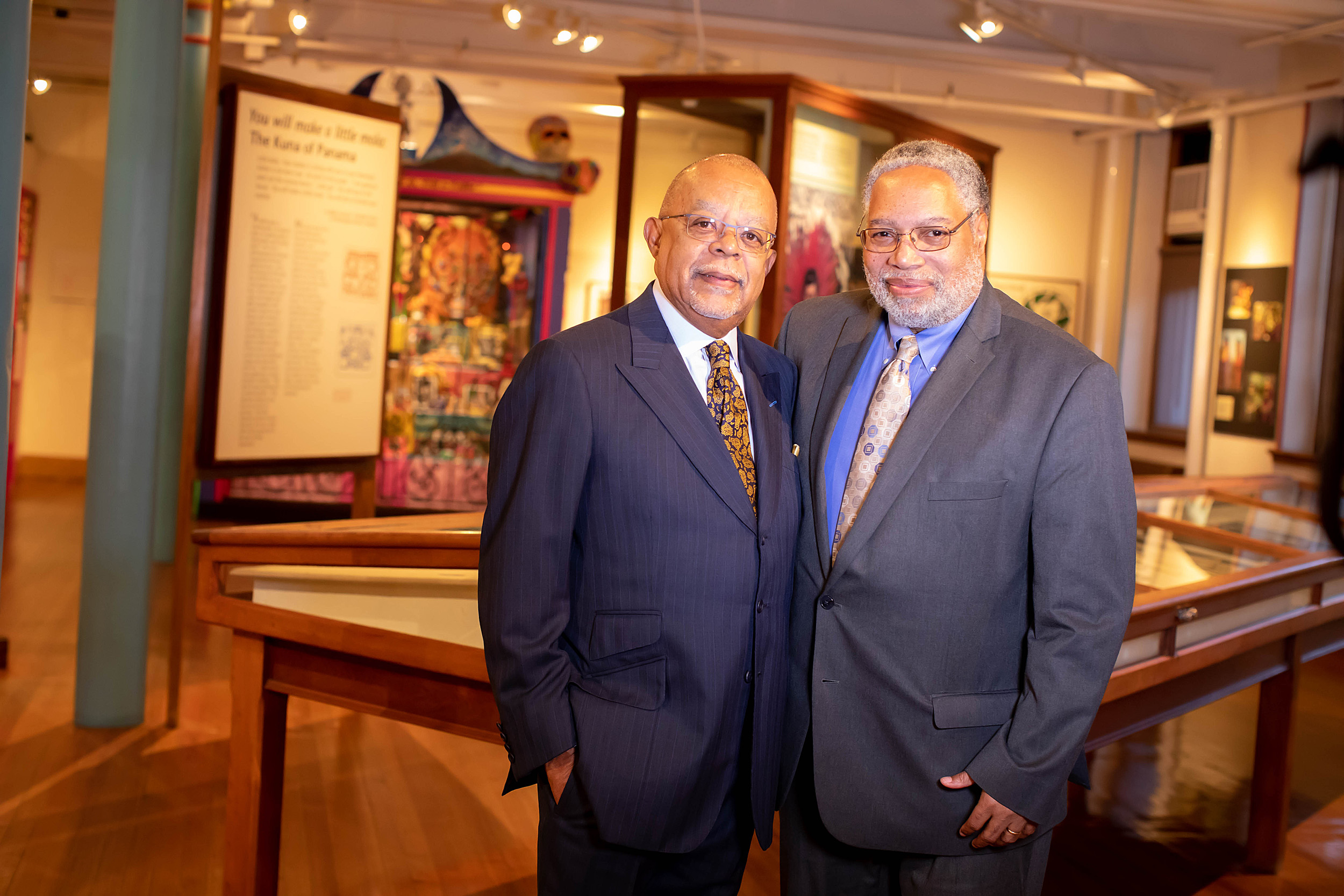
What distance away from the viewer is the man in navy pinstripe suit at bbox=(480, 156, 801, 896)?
5.44ft

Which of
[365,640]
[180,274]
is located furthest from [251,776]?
[180,274]

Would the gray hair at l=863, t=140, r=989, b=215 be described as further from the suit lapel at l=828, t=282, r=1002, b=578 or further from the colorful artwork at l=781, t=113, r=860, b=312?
the colorful artwork at l=781, t=113, r=860, b=312

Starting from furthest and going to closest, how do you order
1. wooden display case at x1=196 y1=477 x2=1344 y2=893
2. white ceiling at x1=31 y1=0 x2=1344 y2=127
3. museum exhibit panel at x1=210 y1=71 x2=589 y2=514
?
museum exhibit panel at x1=210 y1=71 x2=589 y2=514
white ceiling at x1=31 y1=0 x2=1344 y2=127
wooden display case at x1=196 y1=477 x2=1344 y2=893

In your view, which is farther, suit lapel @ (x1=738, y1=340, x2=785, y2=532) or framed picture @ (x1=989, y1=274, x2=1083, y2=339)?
framed picture @ (x1=989, y1=274, x2=1083, y2=339)

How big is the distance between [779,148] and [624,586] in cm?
433

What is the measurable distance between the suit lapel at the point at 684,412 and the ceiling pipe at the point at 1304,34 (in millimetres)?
6941

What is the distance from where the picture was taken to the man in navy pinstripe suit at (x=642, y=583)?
1.66 metres

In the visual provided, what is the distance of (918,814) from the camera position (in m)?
1.78

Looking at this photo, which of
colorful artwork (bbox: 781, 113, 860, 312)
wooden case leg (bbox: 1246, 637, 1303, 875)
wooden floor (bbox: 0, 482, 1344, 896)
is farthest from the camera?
colorful artwork (bbox: 781, 113, 860, 312)

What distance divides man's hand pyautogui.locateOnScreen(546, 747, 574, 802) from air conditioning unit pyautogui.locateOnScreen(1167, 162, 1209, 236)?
8.66 m

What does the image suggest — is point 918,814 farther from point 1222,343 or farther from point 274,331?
point 1222,343

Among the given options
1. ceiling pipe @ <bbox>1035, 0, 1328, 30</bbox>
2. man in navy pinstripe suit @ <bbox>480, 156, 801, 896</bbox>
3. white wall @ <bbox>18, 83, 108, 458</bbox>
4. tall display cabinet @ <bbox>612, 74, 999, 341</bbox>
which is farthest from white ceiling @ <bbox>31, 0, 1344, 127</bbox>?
man in navy pinstripe suit @ <bbox>480, 156, 801, 896</bbox>

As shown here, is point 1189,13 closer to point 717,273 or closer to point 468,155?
point 468,155

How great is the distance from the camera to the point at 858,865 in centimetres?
194
